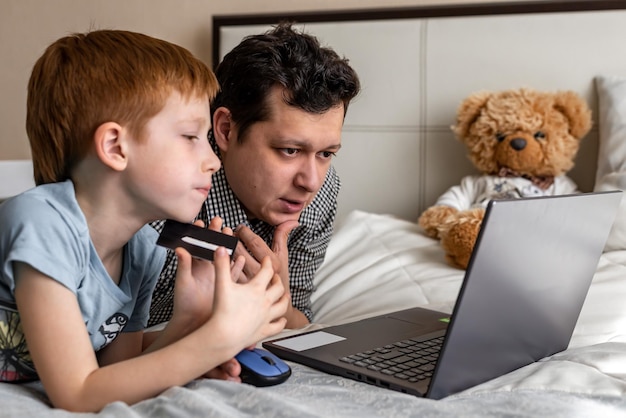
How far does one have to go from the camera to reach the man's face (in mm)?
1357

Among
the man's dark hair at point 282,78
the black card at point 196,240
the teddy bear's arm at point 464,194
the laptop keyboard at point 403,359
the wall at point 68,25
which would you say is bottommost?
the laptop keyboard at point 403,359

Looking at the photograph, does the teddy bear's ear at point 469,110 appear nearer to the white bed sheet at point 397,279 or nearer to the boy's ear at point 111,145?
the white bed sheet at point 397,279

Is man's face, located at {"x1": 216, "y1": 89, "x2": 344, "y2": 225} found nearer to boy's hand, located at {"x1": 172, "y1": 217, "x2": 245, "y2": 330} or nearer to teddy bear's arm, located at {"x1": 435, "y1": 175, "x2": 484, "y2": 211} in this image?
boy's hand, located at {"x1": 172, "y1": 217, "x2": 245, "y2": 330}

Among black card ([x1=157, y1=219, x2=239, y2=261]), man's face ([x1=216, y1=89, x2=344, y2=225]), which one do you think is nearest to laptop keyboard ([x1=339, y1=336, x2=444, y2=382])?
black card ([x1=157, y1=219, x2=239, y2=261])

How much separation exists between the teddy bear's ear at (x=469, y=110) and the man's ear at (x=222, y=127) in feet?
2.70

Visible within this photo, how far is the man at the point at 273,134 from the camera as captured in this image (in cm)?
136

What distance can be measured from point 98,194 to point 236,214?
0.49 metres

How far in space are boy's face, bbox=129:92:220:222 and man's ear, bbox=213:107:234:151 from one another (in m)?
0.41

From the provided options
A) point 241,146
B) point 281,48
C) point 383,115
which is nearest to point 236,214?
point 241,146

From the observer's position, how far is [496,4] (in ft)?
6.91

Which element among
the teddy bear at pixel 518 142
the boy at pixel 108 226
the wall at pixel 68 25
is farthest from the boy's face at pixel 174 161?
the wall at pixel 68 25

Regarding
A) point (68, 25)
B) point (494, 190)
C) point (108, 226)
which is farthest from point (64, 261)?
point (68, 25)

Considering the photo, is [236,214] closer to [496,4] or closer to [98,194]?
[98,194]

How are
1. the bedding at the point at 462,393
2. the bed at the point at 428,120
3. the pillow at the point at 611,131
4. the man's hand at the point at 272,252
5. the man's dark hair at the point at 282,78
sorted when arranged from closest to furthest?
1. the bedding at the point at 462,393
2. the man's hand at the point at 272,252
3. the man's dark hair at the point at 282,78
4. the bed at the point at 428,120
5. the pillow at the point at 611,131
